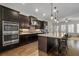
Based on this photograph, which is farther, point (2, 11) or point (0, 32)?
point (2, 11)

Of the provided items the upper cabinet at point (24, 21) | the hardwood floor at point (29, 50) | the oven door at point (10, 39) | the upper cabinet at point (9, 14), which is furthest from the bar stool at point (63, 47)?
the upper cabinet at point (9, 14)

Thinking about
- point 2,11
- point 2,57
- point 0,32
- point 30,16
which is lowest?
point 2,57

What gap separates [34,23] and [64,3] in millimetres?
848

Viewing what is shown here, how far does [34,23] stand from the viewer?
2.20 meters

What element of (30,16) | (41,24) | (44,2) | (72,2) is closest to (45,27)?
(41,24)

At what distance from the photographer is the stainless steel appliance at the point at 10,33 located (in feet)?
7.06

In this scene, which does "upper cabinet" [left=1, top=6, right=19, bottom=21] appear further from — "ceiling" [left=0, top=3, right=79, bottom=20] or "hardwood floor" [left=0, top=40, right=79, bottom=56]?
"hardwood floor" [left=0, top=40, right=79, bottom=56]

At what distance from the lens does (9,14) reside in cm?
224

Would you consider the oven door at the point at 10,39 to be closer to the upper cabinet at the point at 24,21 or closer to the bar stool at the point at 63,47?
the upper cabinet at the point at 24,21

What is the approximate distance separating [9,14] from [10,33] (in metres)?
0.47

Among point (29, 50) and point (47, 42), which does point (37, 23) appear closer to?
point (29, 50)

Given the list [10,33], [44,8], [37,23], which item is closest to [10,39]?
[10,33]

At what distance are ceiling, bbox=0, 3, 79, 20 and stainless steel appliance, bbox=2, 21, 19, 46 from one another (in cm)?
39

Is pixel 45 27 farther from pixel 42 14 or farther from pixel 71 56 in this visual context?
pixel 71 56
